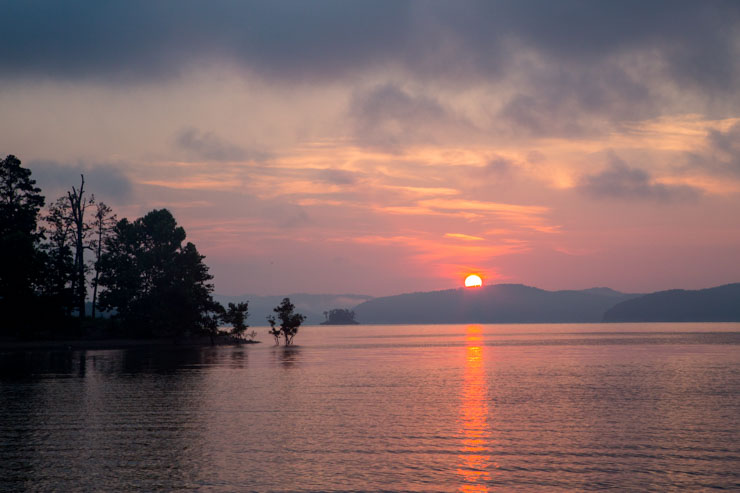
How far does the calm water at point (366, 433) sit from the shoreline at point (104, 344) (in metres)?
59.8

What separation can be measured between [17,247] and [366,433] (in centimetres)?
9600

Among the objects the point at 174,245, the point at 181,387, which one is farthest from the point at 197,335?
the point at 181,387

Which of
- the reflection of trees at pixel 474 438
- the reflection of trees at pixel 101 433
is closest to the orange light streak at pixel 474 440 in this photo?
the reflection of trees at pixel 474 438

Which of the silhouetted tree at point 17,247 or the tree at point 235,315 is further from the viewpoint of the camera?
the tree at point 235,315

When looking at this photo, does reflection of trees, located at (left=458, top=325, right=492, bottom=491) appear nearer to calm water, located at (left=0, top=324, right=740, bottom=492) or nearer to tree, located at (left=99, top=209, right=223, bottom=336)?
calm water, located at (left=0, top=324, right=740, bottom=492)

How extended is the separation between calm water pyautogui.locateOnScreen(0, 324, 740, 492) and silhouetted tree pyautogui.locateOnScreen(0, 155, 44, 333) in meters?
52.0

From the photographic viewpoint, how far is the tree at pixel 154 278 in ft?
459

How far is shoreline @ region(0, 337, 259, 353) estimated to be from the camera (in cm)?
12031

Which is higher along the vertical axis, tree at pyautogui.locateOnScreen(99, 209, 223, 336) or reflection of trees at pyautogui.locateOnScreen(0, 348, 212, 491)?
tree at pyautogui.locateOnScreen(99, 209, 223, 336)

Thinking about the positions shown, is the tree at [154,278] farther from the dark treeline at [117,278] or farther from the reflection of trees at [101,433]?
the reflection of trees at [101,433]

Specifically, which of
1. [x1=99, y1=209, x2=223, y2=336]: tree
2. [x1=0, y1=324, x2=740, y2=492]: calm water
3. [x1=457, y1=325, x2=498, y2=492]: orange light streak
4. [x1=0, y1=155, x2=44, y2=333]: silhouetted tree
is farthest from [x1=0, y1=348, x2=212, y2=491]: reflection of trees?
[x1=99, y1=209, x2=223, y2=336]: tree

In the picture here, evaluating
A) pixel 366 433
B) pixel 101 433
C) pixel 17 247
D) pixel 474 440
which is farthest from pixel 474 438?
pixel 17 247

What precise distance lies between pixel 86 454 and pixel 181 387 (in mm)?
28992

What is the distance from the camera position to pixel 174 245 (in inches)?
5753
